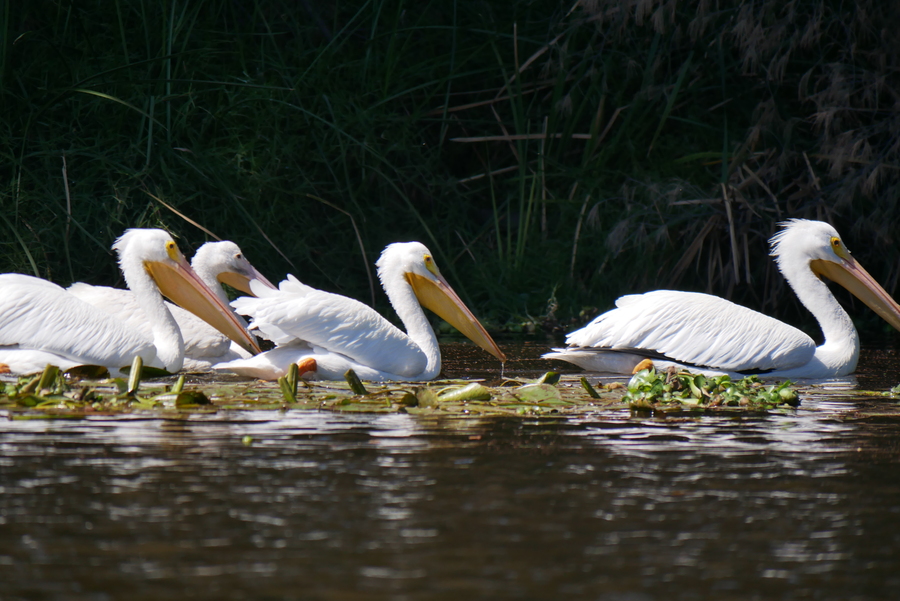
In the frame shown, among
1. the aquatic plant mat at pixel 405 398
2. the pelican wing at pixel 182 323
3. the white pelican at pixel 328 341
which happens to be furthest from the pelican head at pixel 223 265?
the aquatic plant mat at pixel 405 398

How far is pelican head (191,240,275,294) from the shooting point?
7418 millimetres

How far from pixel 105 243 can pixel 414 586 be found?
291 inches

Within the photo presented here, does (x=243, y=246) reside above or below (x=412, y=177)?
below

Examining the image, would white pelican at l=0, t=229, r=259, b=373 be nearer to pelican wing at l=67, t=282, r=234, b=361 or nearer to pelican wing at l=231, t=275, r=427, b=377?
pelican wing at l=67, t=282, r=234, b=361

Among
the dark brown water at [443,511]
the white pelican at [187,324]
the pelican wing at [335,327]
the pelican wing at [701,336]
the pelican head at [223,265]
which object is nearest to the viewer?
the dark brown water at [443,511]

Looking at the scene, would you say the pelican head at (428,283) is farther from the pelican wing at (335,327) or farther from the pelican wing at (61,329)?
the pelican wing at (61,329)

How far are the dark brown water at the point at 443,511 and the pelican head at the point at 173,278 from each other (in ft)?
7.59

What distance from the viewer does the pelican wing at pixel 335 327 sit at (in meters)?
5.96

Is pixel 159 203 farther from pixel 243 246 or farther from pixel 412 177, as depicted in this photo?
pixel 412 177

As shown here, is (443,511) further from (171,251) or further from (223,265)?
(223,265)

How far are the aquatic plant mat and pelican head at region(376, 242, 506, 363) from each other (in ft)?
4.19

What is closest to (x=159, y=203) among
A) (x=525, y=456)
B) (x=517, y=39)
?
(x=517, y=39)

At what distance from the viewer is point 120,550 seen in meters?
2.47

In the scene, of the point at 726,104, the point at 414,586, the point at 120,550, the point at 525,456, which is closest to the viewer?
the point at 414,586
